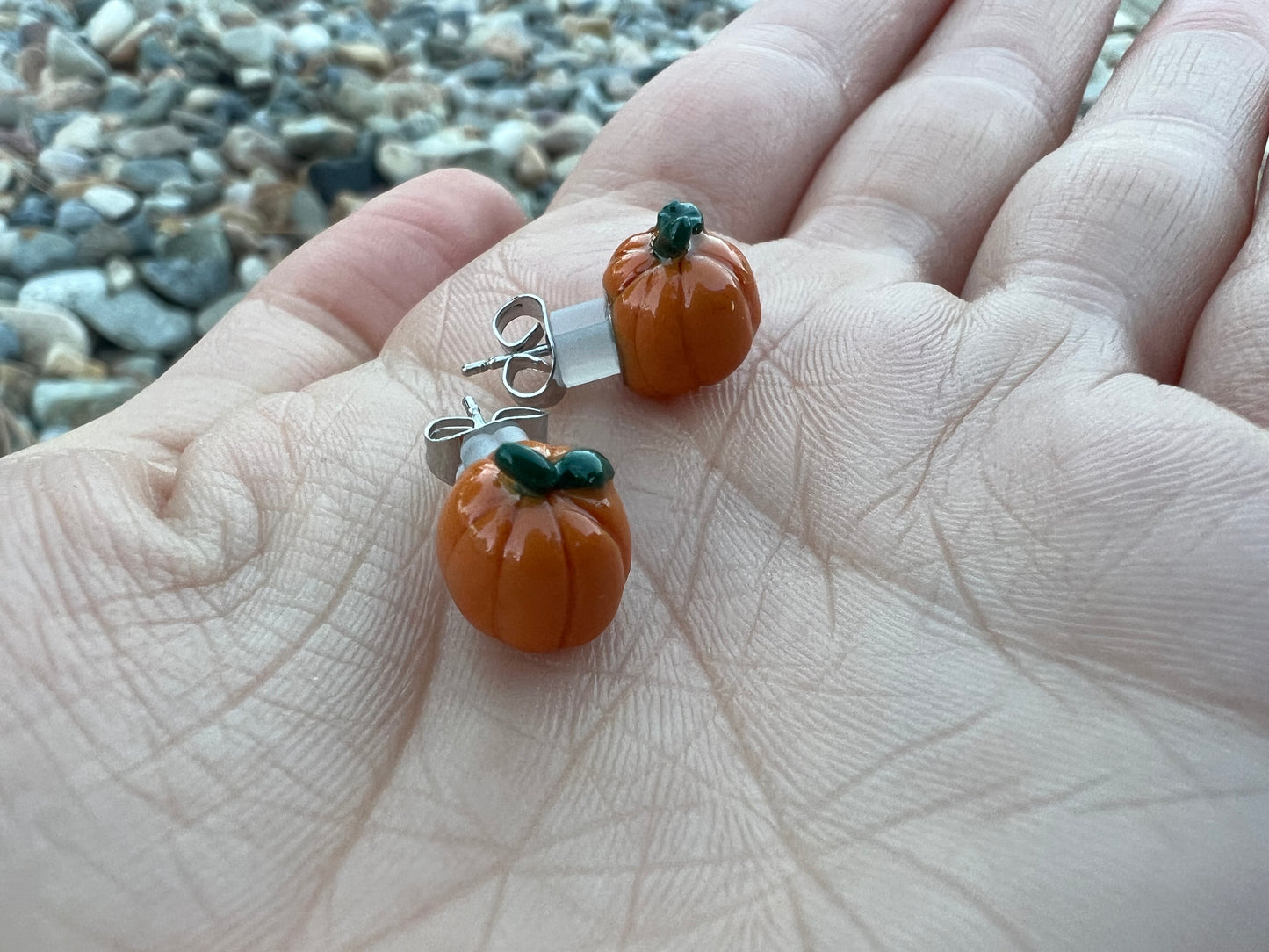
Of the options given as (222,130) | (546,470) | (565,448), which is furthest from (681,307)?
(222,130)

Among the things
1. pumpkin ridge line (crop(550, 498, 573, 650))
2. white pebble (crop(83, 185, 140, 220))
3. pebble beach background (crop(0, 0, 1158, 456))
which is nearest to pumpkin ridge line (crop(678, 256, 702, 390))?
pumpkin ridge line (crop(550, 498, 573, 650))

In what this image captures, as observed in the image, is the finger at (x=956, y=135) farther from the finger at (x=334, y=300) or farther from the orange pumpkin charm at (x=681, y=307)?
the finger at (x=334, y=300)

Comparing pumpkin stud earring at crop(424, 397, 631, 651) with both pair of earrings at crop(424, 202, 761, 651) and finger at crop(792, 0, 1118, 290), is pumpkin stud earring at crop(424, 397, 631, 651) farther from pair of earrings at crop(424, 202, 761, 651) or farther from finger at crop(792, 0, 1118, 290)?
finger at crop(792, 0, 1118, 290)

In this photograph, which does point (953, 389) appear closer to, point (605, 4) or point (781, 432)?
point (781, 432)

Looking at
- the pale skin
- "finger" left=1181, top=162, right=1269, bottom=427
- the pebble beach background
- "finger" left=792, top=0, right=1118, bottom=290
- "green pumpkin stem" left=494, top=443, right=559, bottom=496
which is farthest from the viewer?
the pebble beach background

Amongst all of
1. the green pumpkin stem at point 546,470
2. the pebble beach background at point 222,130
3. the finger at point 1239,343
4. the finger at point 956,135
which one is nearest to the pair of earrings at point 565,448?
the green pumpkin stem at point 546,470

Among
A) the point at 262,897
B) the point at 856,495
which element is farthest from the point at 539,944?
the point at 856,495

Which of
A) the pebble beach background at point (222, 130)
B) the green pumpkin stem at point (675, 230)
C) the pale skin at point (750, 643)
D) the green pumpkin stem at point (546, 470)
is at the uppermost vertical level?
the green pumpkin stem at point (675, 230)
